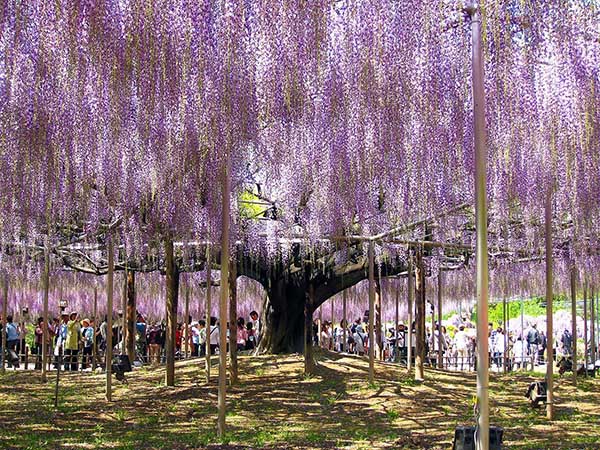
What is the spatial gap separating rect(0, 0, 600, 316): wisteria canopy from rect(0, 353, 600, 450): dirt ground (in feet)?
7.34

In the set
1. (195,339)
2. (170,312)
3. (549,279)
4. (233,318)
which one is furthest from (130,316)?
(549,279)

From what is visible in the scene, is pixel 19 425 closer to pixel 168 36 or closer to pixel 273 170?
pixel 273 170

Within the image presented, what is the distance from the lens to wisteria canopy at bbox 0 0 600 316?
5883 millimetres

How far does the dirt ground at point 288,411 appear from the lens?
304 inches

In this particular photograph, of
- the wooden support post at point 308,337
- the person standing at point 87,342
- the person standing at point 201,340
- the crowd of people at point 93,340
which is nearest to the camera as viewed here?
the wooden support post at point 308,337

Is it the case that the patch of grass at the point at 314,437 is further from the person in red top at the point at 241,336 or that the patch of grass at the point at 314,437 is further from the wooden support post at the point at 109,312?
the person in red top at the point at 241,336

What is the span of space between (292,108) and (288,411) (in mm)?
4098

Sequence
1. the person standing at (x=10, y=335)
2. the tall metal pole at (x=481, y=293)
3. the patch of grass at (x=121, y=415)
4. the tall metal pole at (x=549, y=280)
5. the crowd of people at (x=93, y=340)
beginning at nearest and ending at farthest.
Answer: the tall metal pole at (x=481, y=293)
the tall metal pole at (x=549, y=280)
the patch of grass at (x=121, y=415)
the crowd of people at (x=93, y=340)
the person standing at (x=10, y=335)

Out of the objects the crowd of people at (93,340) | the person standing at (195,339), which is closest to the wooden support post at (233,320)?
the crowd of people at (93,340)

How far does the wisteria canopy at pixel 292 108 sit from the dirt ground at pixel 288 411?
224 centimetres

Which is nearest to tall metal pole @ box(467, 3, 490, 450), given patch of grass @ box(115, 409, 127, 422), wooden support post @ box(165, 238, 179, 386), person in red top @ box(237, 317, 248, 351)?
patch of grass @ box(115, 409, 127, 422)

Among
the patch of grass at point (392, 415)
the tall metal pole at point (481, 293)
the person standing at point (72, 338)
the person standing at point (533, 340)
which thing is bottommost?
the patch of grass at point (392, 415)

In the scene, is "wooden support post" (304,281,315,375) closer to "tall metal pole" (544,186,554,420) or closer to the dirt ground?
the dirt ground

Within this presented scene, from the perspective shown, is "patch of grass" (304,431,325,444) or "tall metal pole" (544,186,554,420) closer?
"patch of grass" (304,431,325,444)
